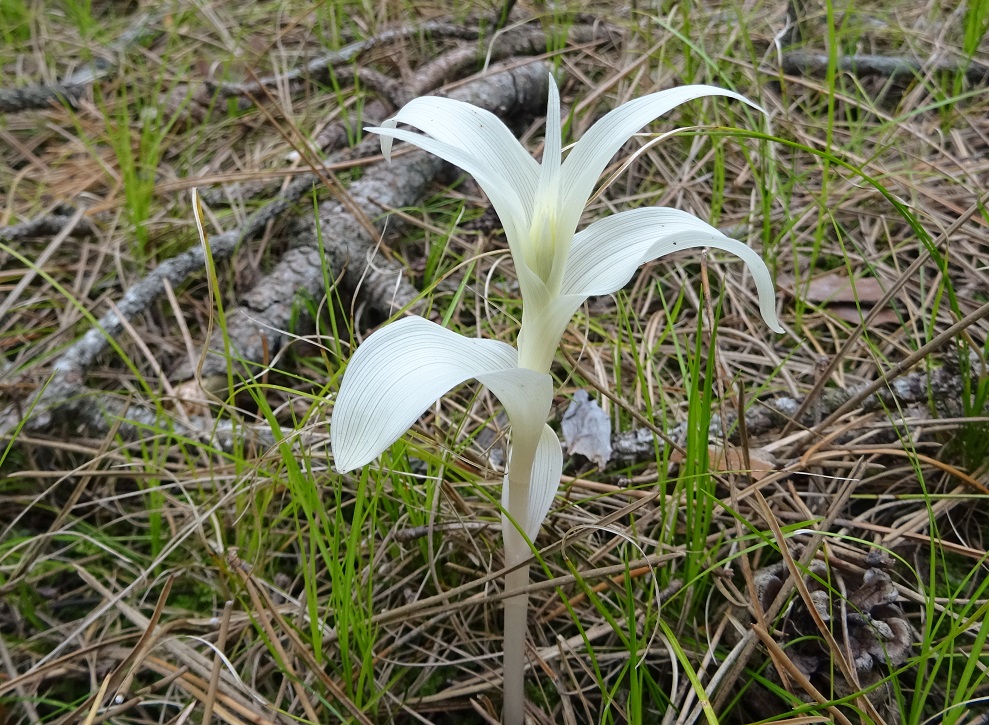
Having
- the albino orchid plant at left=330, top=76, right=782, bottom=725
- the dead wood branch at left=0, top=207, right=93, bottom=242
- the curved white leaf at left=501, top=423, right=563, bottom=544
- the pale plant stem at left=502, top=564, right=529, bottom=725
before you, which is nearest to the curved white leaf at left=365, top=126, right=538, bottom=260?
the albino orchid plant at left=330, top=76, right=782, bottom=725

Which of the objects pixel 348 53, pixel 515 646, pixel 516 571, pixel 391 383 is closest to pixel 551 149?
pixel 391 383

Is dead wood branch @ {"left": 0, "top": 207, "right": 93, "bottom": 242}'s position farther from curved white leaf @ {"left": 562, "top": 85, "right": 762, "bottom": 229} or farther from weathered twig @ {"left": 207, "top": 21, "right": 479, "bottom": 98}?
curved white leaf @ {"left": 562, "top": 85, "right": 762, "bottom": 229}

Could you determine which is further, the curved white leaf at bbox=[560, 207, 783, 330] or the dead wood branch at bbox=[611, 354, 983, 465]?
the dead wood branch at bbox=[611, 354, 983, 465]

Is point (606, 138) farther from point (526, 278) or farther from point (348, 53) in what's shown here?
point (348, 53)

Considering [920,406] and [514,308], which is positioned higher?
[514,308]

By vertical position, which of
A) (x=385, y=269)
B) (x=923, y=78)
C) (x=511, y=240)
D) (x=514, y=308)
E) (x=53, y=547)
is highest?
(x=511, y=240)

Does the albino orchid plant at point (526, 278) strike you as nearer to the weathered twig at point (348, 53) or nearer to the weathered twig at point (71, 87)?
the weathered twig at point (348, 53)

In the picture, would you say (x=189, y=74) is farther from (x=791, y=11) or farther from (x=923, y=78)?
(x=923, y=78)

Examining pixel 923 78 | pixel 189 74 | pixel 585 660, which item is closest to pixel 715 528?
pixel 585 660
